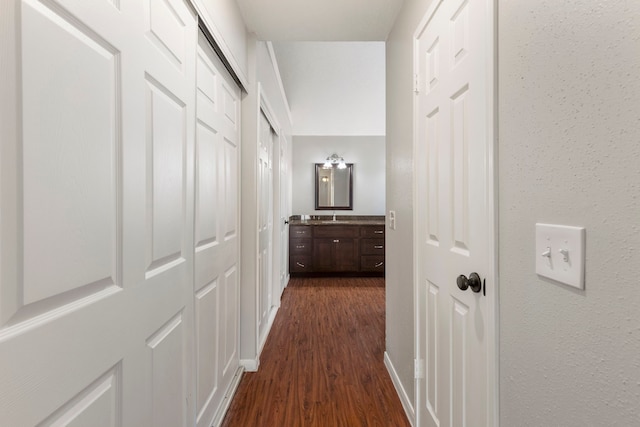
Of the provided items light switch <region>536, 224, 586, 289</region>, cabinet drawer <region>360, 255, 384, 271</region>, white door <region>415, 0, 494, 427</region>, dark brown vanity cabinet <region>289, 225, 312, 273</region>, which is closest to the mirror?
dark brown vanity cabinet <region>289, 225, 312, 273</region>

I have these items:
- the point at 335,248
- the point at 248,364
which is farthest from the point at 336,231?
the point at 248,364

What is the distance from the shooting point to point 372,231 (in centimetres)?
456

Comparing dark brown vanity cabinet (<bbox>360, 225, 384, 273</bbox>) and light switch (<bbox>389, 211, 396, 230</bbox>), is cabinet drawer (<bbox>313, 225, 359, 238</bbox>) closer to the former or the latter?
dark brown vanity cabinet (<bbox>360, 225, 384, 273</bbox>)

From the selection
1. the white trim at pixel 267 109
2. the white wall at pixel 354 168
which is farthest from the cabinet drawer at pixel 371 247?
the white trim at pixel 267 109

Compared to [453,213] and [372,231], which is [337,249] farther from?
[453,213]

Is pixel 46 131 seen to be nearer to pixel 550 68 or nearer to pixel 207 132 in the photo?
pixel 207 132

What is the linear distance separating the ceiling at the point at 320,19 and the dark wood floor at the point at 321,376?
227 cm

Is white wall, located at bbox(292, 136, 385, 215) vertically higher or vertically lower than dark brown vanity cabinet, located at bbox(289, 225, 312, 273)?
higher

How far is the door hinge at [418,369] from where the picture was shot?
1.38 m

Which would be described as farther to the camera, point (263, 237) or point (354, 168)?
point (354, 168)

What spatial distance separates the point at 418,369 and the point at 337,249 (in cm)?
317

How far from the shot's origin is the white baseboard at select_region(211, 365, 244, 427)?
4.88 feet

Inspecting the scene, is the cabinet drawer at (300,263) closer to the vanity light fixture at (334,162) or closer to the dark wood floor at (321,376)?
the dark wood floor at (321,376)

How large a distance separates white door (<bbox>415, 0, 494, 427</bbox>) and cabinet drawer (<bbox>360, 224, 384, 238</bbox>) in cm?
314
